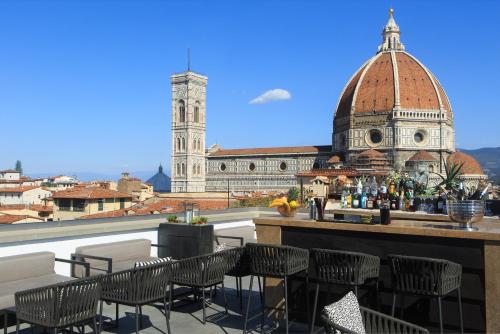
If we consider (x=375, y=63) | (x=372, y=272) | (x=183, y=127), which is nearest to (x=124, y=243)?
(x=372, y=272)

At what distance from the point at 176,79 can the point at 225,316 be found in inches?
2889

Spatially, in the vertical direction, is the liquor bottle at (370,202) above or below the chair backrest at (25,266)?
above

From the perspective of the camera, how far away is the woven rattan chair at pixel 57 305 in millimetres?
3059

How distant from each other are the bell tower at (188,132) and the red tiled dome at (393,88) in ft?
76.0

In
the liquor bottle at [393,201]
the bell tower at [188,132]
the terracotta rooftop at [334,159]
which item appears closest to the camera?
the liquor bottle at [393,201]

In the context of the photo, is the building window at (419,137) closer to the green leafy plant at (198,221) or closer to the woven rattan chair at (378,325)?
the green leafy plant at (198,221)

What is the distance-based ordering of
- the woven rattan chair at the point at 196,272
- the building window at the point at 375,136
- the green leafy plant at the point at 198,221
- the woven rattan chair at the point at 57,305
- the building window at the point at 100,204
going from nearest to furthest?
the woven rattan chair at the point at 57,305 < the woven rattan chair at the point at 196,272 < the green leafy plant at the point at 198,221 < the building window at the point at 100,204 < the building window at the point at 375,136

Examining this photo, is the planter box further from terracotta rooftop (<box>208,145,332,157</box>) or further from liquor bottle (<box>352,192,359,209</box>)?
terracotta rooftop (<box>208,145,332,157</box>)

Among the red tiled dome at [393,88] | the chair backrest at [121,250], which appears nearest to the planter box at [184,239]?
the chair backrest at [121,250]

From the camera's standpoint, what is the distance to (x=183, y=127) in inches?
2953

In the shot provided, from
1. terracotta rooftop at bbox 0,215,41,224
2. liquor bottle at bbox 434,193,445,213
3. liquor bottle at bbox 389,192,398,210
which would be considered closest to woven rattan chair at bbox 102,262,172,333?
liquor bottle at bbox 389,192,398,210

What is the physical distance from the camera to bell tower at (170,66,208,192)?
7369cm

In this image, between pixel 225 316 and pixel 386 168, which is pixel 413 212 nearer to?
pixel 225 316

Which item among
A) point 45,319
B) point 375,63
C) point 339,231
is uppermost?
point 375,63
